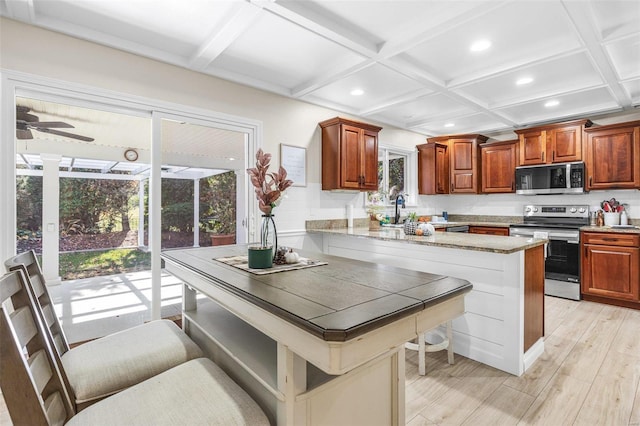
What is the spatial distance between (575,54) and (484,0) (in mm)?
1323

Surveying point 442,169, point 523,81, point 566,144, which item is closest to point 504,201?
point 442,169

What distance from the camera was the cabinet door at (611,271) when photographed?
3.63 m

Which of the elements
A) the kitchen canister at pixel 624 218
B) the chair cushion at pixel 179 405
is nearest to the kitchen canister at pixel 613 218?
the kitchen canister at pixel 624 218

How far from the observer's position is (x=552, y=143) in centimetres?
449

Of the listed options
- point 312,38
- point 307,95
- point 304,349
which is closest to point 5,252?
point 304,349

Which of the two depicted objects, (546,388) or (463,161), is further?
(463,161)

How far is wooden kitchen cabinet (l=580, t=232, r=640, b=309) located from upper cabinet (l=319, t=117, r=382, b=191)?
2823 millimetres

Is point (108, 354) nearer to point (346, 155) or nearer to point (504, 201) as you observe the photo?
point (346, 155)

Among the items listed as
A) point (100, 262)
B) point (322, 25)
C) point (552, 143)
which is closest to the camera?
point (322, 25)

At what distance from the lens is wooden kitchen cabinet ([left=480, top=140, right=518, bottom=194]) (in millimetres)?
5000

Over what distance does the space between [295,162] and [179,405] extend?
3.07 meters

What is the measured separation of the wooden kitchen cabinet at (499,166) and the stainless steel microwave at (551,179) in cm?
15

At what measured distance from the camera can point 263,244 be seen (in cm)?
159

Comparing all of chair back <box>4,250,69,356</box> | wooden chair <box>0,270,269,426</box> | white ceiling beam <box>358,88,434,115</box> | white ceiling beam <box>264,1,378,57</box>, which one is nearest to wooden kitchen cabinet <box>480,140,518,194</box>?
white ceiling beam <box>358,88,434,115</box>
